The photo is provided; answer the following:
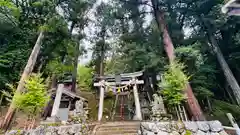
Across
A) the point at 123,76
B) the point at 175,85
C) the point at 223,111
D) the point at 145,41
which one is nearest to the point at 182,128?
the point at 175,85

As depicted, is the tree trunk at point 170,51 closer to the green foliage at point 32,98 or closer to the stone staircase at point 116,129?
the stone staircase at point 116,129

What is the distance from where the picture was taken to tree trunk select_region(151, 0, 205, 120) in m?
7.11

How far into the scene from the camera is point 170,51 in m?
8.64

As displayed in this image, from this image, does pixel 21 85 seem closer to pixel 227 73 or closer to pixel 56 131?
pixel 56 131

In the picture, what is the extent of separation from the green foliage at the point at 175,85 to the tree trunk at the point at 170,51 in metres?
0.49

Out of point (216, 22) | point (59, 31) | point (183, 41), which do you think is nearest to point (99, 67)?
point (59, 31)

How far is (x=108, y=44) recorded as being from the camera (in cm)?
1441

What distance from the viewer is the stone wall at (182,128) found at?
5820 millimetres

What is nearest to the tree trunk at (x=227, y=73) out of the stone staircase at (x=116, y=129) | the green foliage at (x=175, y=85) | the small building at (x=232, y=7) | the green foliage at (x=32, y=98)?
the green foliage at (x=175, y=85)

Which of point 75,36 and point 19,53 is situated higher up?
point 75,36

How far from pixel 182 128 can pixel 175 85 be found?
6.49 feet

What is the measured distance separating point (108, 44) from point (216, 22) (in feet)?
28.6

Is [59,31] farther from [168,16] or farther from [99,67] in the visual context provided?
→ [168,16]

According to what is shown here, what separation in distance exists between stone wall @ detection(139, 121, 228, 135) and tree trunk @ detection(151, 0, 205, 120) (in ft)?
3.02
